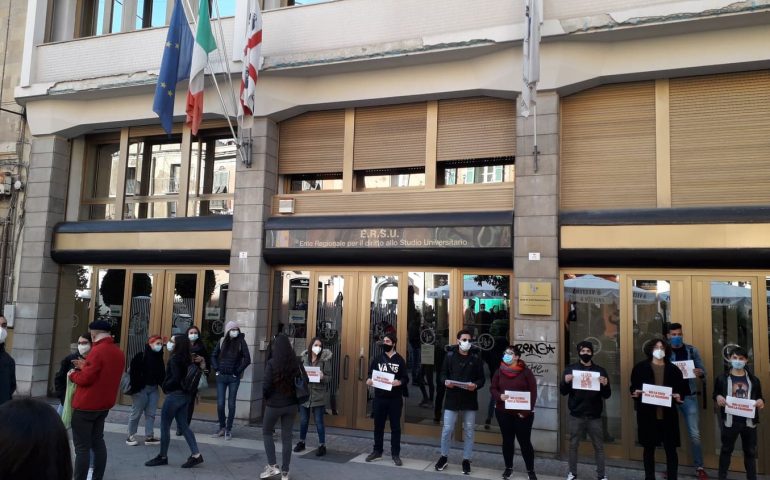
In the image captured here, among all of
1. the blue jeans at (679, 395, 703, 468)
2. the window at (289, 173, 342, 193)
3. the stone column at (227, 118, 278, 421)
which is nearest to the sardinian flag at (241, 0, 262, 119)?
the stone column at (227, 118, 278, 421)

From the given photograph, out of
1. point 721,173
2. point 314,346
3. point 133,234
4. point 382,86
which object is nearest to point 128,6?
point 133,234

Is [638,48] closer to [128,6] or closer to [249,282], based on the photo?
[249,282]

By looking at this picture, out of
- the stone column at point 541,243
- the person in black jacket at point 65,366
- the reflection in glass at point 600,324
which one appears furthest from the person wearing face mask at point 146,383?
the reflection in glass at point 600,324

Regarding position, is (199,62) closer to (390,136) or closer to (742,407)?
(390,136)

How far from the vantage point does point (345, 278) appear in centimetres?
1041

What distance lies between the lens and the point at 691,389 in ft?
25.7

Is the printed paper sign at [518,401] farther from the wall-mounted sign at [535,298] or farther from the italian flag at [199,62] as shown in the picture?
the italian flag at [199,62]

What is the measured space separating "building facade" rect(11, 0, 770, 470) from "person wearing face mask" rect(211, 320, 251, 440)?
67 centimetres

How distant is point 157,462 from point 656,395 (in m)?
6.41

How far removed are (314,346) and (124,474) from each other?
2932 millimetres

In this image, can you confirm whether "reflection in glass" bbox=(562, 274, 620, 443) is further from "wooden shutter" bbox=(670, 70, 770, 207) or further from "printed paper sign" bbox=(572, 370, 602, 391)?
"wooden shutter" bbox=(670, 70, 770, 207)

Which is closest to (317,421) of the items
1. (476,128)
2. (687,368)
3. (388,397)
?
(388,397)

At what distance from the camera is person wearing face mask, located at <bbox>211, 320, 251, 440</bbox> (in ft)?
31.1

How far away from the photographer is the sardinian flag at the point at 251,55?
9977 millimetres
